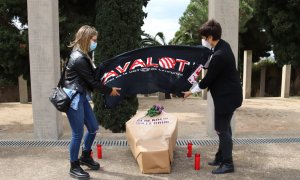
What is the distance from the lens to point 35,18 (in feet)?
17.8

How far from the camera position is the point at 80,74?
12.1 ft

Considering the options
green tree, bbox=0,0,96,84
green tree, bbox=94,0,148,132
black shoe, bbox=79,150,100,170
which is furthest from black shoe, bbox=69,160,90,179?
green tree, bbox=0,0,96,84

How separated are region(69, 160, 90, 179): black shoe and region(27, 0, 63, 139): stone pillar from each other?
1905 mm

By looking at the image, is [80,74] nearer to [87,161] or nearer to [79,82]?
[79,82]

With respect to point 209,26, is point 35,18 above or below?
above

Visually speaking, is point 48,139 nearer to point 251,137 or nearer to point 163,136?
point 163,136

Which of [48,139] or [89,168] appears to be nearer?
[89,168]

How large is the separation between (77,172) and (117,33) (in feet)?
16.3

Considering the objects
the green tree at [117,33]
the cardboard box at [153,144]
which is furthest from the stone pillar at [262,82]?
the cardboard box at [153,144]

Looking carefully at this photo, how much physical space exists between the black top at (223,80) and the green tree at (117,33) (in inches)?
180

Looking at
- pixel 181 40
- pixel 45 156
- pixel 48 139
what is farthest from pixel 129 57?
pixel 181 40

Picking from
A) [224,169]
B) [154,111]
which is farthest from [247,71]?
[224,169]

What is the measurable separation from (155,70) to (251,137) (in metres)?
2.43


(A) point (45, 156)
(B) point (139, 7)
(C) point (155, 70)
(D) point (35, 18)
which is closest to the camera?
(C) point (155, 70)
